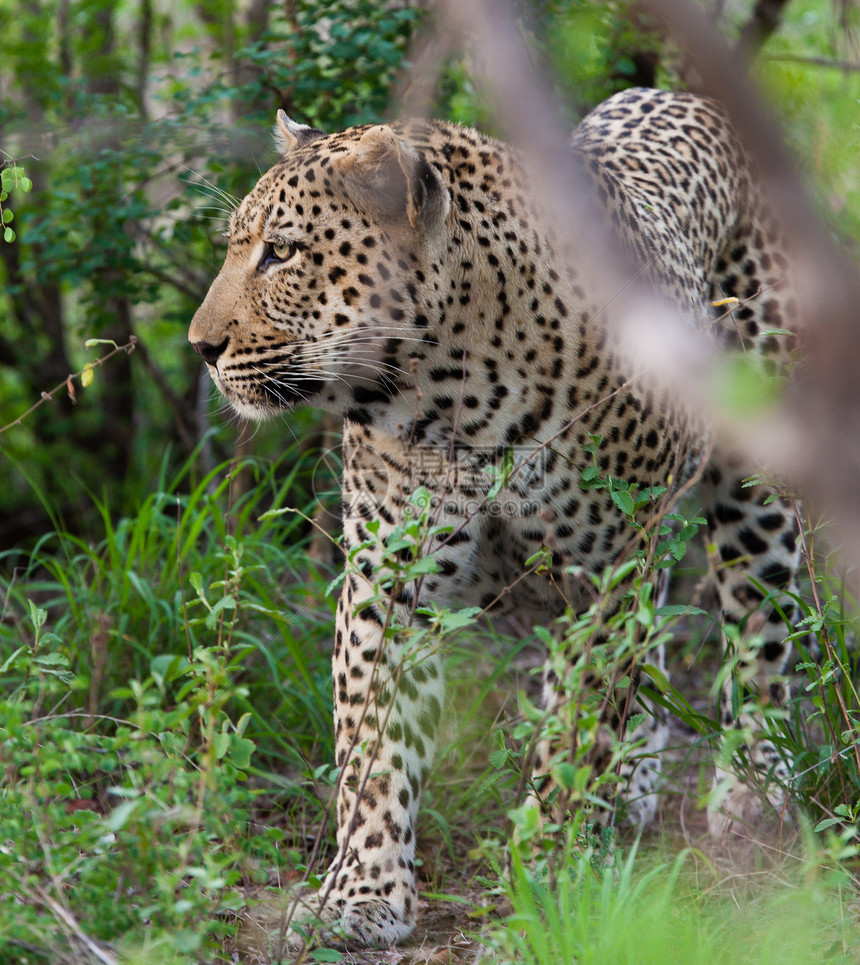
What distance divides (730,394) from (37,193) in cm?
571

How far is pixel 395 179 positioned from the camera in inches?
138

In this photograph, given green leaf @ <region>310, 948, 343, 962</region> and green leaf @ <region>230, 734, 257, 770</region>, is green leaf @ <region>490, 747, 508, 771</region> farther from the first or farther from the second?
green leaf @ <region>230, 734, 257, 770</region>

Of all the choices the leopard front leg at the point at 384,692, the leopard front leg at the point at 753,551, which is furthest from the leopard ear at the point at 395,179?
the leopard front leg at the point at 753,551

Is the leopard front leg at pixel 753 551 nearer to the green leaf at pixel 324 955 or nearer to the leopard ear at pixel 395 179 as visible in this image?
the leopard ear at pixel 395 179

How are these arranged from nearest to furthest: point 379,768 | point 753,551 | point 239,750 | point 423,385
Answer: point 239,750 → point 423,385 → point 379,768 → point 753,551

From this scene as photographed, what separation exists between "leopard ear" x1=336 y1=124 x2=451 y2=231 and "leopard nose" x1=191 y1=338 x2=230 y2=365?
25.6 inches

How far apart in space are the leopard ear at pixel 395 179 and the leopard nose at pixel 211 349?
650mm

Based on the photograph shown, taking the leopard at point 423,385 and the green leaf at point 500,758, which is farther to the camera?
the leopard at point 423,385

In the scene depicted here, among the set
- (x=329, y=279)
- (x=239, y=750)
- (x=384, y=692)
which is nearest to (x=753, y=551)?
(x=384, y=692)

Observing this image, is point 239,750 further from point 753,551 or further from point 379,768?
point 753,551

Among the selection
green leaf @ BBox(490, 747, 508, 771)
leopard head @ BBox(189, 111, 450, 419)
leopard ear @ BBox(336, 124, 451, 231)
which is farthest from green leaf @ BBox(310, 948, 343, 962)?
leopard ear @ BBox(336, 124, 451, 231)

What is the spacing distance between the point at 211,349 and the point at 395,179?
799mm

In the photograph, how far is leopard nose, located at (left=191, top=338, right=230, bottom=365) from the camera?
3.70m

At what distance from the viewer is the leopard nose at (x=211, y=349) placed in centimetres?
370
